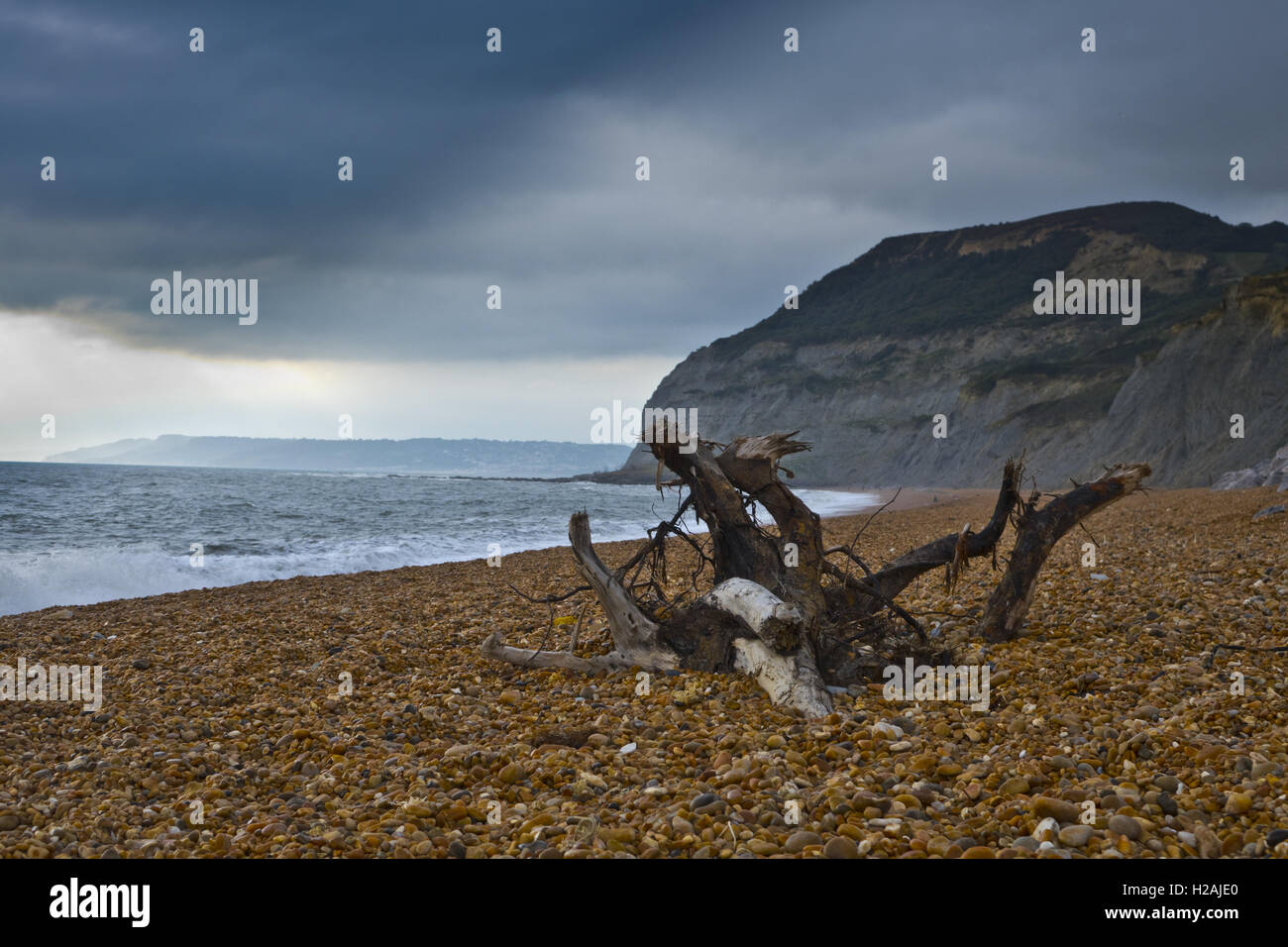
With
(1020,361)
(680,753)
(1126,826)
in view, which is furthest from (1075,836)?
(1020,361)

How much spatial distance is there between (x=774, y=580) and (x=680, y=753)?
211 centimetres

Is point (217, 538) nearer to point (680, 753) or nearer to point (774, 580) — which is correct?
point (774, 580)

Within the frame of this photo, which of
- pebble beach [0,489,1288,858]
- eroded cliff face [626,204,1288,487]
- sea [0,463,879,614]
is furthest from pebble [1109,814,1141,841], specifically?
eroded cliff face [626,204,1288,487]

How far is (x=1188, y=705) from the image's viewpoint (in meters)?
4.35

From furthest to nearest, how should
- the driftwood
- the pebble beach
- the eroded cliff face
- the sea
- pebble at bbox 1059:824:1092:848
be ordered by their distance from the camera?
the eroded cliff face < the sea < the driftwood < the pebble beach < pebble at bbox 1059:824:1092:848

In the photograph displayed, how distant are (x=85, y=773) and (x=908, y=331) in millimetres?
94912

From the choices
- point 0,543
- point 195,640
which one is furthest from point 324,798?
point 0,543

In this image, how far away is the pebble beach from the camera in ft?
10.7

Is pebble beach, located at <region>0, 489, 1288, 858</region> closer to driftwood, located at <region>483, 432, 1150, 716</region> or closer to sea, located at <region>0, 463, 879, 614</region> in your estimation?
driftwood, located at <region>483, 432, 1150, 716</region>

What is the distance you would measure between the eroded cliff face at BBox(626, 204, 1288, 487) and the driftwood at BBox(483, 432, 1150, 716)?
3087 centimetres

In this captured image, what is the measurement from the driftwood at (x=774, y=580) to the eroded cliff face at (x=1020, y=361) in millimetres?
30871

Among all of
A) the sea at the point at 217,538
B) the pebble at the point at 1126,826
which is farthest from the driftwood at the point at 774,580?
the pebble at the point at 1126,826

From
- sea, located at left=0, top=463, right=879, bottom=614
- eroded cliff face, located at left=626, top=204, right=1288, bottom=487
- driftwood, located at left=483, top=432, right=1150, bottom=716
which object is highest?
eroded cliff face, located at left=626, top=204, right=1288, bottom=487
